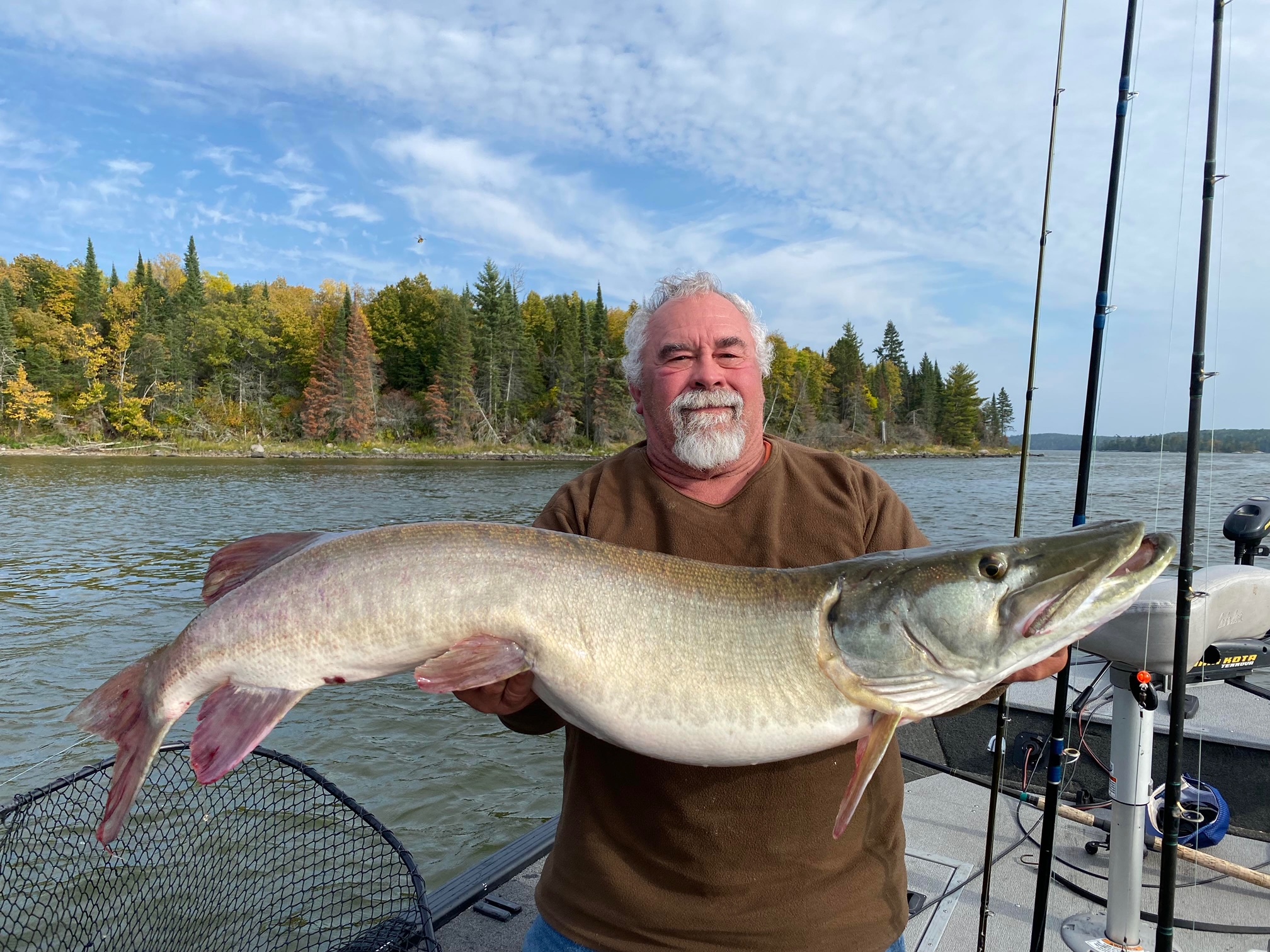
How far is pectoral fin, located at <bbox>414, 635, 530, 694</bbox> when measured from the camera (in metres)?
1.79

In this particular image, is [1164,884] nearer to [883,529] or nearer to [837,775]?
[837,775]

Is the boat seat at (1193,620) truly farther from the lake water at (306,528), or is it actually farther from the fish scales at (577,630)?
the fish scales at (577,630)

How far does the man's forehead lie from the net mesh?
1.86 metres

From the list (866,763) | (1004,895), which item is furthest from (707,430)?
(1004,895)

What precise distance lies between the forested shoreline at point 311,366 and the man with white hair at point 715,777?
49550 mm

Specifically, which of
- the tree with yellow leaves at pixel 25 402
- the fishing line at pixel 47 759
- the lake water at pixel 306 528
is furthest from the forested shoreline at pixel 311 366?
the fishing line at pixel 47 759

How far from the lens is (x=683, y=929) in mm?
1845

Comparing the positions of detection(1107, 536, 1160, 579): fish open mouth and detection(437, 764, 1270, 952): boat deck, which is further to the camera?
detection(437, 764, 1270, 952): boat deck

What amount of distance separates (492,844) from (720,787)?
15.0ft

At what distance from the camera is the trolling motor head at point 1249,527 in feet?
12.3

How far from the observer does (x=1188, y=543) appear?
96.5 inches

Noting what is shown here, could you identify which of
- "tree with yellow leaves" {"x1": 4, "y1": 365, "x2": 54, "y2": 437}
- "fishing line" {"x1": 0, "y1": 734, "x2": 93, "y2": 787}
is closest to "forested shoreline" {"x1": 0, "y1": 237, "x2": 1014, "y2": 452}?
"tree with yellow leaves" {"x1": 4, "y1": 365, "x2": 54, "y2": 437}

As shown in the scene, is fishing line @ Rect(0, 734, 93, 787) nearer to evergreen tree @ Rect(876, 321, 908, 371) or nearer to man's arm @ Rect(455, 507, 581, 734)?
man's arm @ Rect(455, 507, 581, 734)

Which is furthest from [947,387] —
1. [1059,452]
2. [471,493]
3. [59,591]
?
[59,591]
